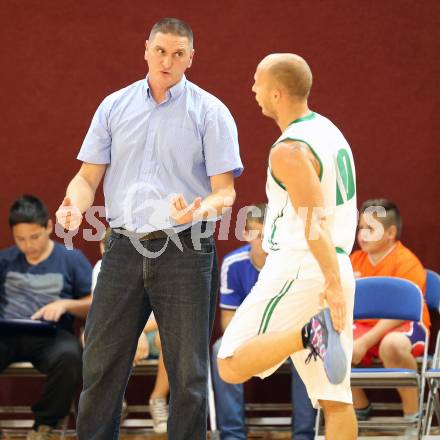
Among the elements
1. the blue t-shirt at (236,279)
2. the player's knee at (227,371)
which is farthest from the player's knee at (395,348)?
the player's knee at (227,371)

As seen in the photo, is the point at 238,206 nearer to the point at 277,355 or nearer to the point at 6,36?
the point at 6,36

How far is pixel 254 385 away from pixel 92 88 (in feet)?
8.16

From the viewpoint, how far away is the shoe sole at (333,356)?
12.1 feet

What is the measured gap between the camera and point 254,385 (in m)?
6.65

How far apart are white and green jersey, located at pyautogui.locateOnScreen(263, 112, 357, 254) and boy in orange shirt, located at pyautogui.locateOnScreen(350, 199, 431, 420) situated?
1.99 metres

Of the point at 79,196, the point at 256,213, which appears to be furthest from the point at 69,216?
the point at 256,213

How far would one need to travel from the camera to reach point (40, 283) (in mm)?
6297

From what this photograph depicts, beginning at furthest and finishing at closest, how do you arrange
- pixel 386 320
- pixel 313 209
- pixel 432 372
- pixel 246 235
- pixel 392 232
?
pixel 246 235
pixel 392 232
pixel 386 320
pixel 432 372
pixel 313 209

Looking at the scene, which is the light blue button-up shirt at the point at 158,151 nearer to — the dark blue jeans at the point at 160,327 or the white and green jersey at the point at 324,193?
the dark blue jeans at the point at 160,327

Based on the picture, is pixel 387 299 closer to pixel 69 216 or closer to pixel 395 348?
pixel 395 348

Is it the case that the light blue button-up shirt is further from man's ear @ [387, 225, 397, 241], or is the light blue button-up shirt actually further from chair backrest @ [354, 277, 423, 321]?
man's ear @ [387, 225, 397, 241]

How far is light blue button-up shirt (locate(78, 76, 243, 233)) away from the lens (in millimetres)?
4125

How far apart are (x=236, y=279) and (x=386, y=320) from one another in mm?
1070

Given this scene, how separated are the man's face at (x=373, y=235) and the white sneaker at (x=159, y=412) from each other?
1740mm
